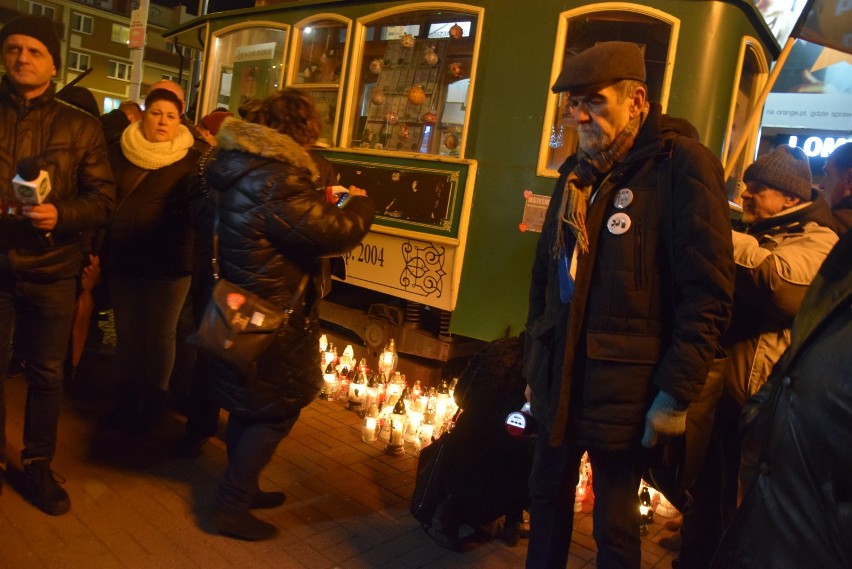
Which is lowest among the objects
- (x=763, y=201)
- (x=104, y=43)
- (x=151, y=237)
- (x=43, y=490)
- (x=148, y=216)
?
(x=43, y=490)

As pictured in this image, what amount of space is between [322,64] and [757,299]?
198 inches

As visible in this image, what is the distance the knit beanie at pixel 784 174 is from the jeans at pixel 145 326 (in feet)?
10.3

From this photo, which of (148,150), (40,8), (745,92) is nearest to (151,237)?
(148,150)

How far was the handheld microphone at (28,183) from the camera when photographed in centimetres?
276

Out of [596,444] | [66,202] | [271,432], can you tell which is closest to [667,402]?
[596,444]

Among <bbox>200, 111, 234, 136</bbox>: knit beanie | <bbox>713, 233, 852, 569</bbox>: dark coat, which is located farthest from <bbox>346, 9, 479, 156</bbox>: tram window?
<bbox>713, 233, 852, 569</bbox>: dark coat

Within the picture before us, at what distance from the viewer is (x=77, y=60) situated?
52.0 meters

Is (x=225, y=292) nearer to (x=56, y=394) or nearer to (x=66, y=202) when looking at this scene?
(x=66, y=202)

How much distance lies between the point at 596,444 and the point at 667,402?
0.90 ft

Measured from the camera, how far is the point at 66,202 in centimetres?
300

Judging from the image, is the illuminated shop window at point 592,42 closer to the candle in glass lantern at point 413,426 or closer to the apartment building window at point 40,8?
the candle in glass lantern at point 413,426

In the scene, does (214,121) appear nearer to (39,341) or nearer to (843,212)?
(39,341)

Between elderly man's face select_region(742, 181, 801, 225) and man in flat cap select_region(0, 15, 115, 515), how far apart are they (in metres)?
2.90

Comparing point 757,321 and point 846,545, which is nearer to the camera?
point 846,545
